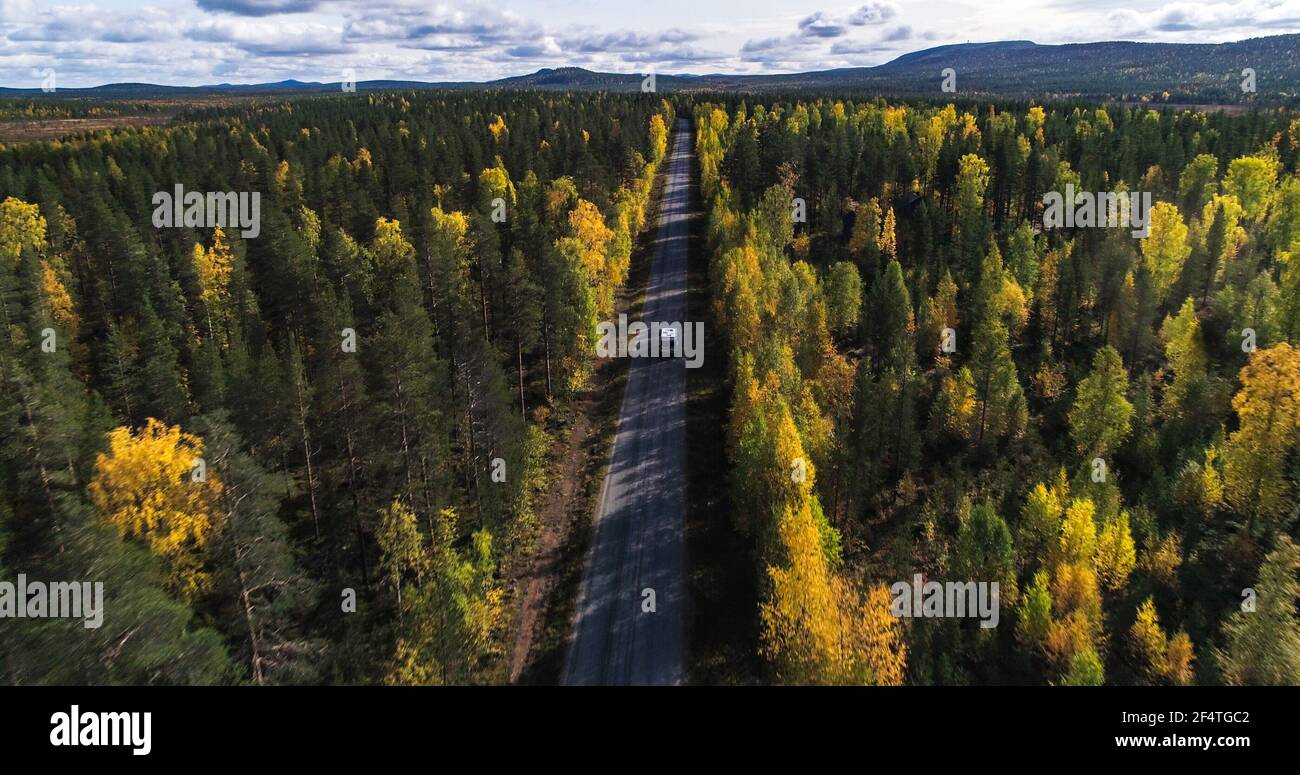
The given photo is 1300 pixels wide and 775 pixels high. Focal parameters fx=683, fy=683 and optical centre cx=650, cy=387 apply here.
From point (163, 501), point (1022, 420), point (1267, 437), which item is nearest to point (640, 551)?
point (163, 501)

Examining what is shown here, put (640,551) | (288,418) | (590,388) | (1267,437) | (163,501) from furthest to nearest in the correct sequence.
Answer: (590,388)
(640,551)
(1267,437)
(288,418)
(163,501)

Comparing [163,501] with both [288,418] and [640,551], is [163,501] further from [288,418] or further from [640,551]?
[640,551]

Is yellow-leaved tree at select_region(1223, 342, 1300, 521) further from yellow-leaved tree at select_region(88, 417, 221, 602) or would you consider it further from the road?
yellow-leaved tree at select_region(88, 417, 221, 602)

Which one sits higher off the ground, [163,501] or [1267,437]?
[163,501]

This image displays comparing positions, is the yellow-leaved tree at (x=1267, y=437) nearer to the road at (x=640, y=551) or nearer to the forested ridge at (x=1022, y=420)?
the forested ridge at (x=1022, y=420)

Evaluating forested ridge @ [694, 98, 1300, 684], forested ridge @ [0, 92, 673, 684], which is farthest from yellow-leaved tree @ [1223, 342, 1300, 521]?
forested ridge @ [0, 92, 673, 684]

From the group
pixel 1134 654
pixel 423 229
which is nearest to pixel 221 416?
pixel 423 229

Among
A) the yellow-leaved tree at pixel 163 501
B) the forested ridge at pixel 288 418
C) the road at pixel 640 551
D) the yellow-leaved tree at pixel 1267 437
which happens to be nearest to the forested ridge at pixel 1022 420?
the yellow-leaved tree at pixel 1267 437
